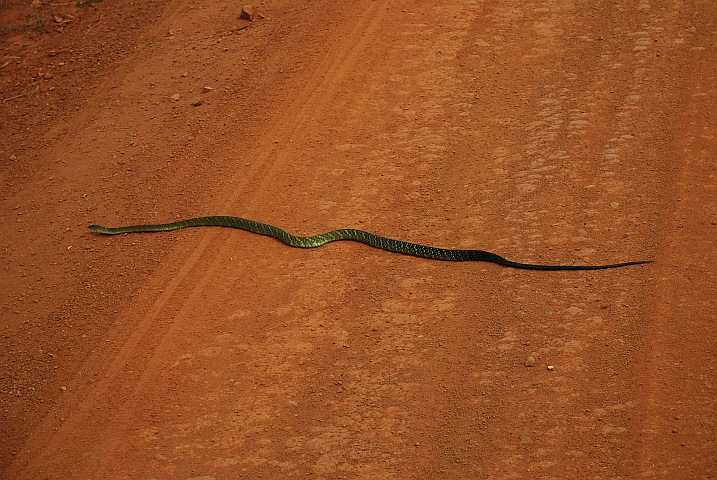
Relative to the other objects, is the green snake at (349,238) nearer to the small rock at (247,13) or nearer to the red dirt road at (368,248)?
the red dirt road at (368,248)

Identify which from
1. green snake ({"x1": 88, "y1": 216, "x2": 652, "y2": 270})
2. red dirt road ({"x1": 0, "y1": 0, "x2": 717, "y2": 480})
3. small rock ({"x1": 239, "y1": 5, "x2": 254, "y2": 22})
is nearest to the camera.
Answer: red dirt road ({"x1": 0, "y1": 0, "x2": 717, "y2": 480})

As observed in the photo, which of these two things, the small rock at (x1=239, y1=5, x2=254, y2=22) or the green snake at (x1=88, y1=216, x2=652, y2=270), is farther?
the small rock at (x1=239, y1=5, x2=254, y2=22)

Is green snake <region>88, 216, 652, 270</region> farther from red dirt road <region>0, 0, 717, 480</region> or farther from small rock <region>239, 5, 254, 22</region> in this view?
small rock <region>239, 5, 254, 22</region>

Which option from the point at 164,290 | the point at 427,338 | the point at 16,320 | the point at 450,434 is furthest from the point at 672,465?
the point at 16,320

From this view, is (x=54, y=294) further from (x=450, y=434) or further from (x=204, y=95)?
(x=450, y=434)

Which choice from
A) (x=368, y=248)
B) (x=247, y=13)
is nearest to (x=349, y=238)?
(x=368, y=248)

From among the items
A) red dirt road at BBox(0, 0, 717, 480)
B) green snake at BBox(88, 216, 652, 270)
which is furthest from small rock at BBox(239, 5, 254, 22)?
green snake at BBox(88, 216, 652, 270)
